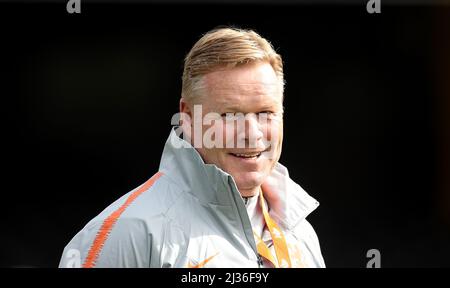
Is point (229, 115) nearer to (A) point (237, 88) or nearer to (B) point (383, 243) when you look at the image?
(A) point (237, 88)

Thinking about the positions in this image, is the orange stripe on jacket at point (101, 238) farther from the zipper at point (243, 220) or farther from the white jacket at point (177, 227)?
the zipper at point (243, 220)

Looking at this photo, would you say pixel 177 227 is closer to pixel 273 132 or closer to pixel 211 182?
pixel 211 182

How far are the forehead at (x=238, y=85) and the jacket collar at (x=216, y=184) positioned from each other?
18cm

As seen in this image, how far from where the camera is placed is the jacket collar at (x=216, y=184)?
6.44ft

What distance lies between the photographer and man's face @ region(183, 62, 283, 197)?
1969 mm

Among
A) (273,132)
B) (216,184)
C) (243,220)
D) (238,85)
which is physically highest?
(238,85)

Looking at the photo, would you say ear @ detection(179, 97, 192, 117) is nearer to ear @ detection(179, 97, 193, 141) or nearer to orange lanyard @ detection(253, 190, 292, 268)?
ear @ detection(179, 97, 193, 141)

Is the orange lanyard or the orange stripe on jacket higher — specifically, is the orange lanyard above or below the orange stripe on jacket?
below

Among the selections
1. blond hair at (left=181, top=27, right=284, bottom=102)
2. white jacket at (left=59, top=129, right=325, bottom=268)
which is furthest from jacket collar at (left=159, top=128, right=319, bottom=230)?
blond hair at (left=181, top=27, right=284, bottom=102)

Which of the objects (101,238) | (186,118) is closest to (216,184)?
(186,118)

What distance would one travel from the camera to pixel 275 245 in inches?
82.3

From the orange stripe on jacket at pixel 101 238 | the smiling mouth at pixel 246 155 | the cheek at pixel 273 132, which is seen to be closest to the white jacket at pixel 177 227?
the orange stripe on jacket at pixel 101 238

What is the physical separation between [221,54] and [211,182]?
1.22 ft

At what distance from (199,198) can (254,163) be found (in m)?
0.20
